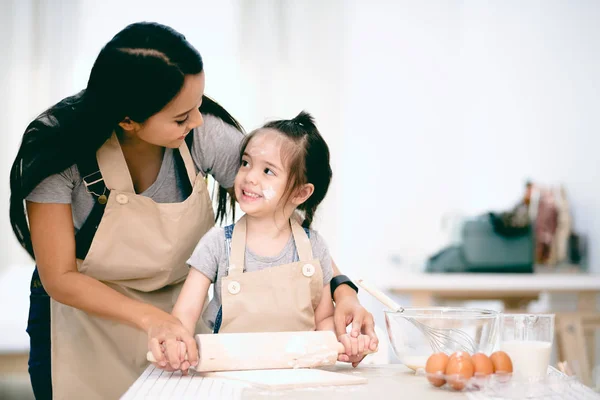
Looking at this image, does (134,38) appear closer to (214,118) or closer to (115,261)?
(214,118)

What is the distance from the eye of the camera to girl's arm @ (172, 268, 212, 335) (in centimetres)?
124

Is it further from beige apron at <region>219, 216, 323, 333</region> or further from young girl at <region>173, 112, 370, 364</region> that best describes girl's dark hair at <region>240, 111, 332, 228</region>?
beige apron at <region>219, 216, 323, 333</region>

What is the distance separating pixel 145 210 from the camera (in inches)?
52.9

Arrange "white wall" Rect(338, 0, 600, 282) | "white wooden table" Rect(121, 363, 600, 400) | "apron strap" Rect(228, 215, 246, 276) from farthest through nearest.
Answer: "white wall" Rect(338, 0, 600, 282), "apron strap" Rect(228, 215, 246, 276), "white wooden table" Rect(121, 363, 600, 400)

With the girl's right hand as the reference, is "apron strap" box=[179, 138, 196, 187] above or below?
above

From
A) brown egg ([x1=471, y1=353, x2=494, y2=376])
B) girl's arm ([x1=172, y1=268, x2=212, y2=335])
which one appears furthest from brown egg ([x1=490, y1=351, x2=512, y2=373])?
girl's arm ([x1=172, y1=268, x2=212, y2=335])

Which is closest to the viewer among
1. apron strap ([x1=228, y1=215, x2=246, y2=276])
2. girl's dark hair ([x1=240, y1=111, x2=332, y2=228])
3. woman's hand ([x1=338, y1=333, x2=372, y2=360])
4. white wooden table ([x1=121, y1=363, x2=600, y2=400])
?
white wooden table ([x1=121, y1=363, x2=600, y2=400])

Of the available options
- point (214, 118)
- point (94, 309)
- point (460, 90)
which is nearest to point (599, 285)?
point (460, 90)

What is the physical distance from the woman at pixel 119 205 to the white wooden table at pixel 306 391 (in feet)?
0.26

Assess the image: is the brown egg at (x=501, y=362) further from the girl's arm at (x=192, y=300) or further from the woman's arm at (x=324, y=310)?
the girl's arm at (x=192, y=300)

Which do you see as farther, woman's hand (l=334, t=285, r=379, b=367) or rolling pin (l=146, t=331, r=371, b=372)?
woman's hand (l=334, t=285, r=379, b=367)

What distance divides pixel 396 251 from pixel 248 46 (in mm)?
1371

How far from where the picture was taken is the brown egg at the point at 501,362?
3.25 ft

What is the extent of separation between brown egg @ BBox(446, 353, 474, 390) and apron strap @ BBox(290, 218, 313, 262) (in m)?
0.41
